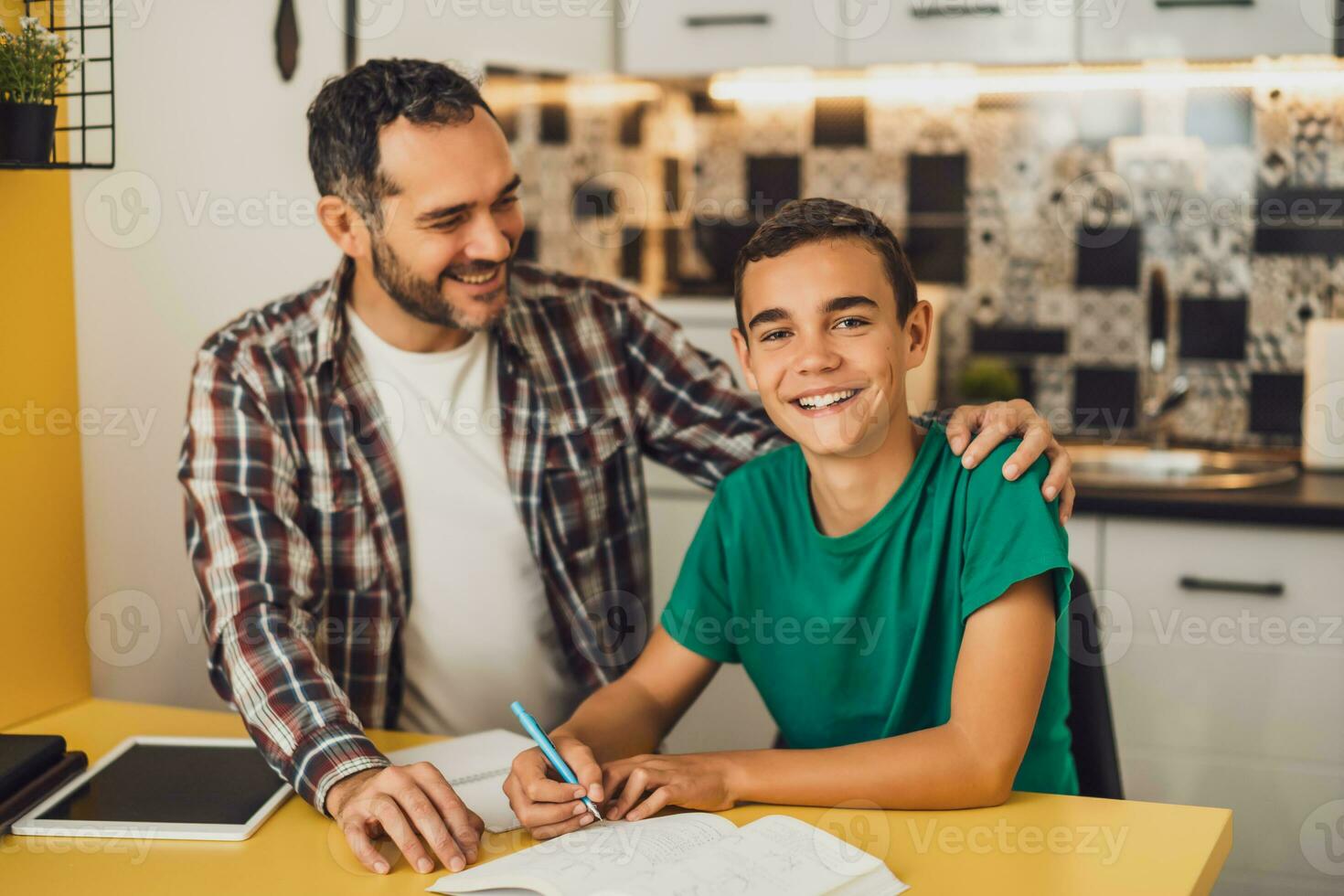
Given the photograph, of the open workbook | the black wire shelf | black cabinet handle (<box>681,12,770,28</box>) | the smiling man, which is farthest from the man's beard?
black cabinet handle (<box>681,12,770,28</box>)

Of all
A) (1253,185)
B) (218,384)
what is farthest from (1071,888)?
(1253,185)

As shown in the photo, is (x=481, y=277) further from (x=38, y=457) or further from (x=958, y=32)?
(x=958, y=32)

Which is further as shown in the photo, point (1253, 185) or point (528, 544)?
point (1253, 185)

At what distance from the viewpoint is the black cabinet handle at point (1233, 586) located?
7.20 feet

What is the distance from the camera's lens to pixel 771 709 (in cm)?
150

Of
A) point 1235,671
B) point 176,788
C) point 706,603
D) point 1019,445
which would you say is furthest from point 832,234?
point 1235,671

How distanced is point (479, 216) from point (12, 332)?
1.91 feet

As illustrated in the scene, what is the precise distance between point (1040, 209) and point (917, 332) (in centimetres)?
154

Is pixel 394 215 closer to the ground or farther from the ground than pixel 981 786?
farther from the ground

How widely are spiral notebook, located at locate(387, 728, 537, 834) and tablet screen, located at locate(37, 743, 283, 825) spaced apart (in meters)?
0.15

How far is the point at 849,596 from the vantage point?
1401 millimetres

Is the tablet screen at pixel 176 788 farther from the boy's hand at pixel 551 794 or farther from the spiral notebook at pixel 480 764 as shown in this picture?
the boy's hand at pixel 551 794

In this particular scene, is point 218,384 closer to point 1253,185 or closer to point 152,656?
point 152,656

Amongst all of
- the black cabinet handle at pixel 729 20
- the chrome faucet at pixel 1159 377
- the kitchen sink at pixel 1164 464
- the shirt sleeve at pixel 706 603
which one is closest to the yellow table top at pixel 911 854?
the shirt sleeve at pixel 706 603
